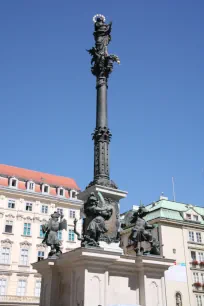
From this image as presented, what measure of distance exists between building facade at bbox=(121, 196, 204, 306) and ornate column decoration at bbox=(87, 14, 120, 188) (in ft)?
82.5

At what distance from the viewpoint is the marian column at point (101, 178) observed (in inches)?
522

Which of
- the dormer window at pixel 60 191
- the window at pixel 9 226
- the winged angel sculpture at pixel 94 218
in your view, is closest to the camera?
the winged angel sculpture at pixel 94 218

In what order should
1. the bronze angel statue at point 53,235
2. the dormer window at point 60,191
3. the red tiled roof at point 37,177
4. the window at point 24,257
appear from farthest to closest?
the red tiled roof at point 37,177 < the dormer window at point 60,191 < the window at point 24,257 < the bronze angel statue at point 53,235

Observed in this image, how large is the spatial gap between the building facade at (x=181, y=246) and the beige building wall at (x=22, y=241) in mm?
9755

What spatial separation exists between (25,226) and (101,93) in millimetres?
29232

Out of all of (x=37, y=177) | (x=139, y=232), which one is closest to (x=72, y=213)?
(x=37, y=177)

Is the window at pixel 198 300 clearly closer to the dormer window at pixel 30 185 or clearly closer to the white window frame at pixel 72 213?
the white window frame at pixel 72 213

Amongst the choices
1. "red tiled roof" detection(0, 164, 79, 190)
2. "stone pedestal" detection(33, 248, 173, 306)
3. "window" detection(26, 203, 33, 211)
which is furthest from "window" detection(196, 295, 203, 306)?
"stone pedestal" detection(33, 248, 173, 306)

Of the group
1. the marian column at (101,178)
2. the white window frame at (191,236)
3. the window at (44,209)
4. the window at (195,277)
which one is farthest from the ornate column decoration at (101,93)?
the white window frame at (191,236)

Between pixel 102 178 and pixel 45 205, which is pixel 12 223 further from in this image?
pixel 102 178

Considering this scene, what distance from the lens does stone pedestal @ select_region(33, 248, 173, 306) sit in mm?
11797

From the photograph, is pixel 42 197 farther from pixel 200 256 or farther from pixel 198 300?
pixel 198 300

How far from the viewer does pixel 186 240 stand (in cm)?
4322

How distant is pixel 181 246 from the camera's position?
42.4 meters
